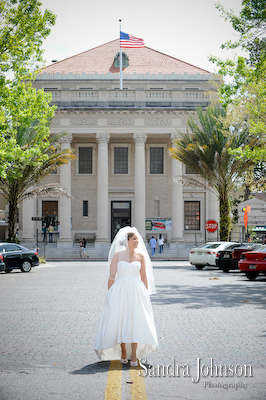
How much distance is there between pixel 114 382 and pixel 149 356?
5.66 ft

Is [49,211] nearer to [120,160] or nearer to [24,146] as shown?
[120,160]

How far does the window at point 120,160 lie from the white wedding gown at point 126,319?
47.0 meters

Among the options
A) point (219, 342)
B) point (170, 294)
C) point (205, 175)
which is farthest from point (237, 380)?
point (205, 175)

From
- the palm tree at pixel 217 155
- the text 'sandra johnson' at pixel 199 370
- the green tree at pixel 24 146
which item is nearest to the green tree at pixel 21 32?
the green tree at pixel 24 146

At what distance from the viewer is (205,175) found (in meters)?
38.9

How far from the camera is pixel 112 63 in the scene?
60.6 metres

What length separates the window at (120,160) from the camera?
181 feet

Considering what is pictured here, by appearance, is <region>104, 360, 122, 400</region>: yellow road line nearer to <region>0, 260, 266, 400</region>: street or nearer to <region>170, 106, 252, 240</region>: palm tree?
<region>0, 260, 266, 400</region>: street

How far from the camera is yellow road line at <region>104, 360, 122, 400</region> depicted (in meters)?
6.37

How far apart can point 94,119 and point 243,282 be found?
3106cm

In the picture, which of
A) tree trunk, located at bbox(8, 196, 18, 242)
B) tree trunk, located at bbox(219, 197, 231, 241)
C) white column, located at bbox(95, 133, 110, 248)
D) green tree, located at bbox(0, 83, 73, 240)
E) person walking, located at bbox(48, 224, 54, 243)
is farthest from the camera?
person walking, located at bbox(48, 224, 54, 243)

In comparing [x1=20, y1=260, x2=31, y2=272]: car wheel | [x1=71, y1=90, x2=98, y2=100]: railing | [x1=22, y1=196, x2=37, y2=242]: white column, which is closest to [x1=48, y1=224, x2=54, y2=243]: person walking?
[x1=22, y1=196, x2=37, y2=242]: white column

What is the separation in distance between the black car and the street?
1179 cm

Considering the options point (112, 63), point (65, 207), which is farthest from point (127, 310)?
point (112, 63)
